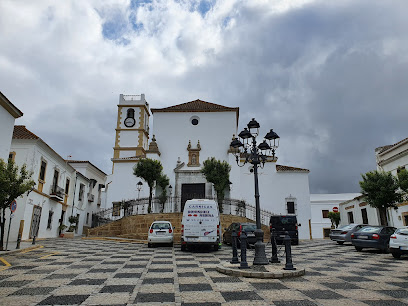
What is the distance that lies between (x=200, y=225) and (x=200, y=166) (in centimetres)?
1383

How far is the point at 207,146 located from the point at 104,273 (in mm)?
21314

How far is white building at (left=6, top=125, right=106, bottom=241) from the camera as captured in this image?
18.9m

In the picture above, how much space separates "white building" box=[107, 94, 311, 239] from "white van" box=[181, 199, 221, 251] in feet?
39.1

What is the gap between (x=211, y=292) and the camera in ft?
17.5

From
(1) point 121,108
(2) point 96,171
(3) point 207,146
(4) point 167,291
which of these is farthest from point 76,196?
(4) point 167,291

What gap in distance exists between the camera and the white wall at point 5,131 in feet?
48.6

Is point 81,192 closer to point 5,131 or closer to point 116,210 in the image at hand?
point 116,210

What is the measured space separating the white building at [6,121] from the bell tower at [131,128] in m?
22.1

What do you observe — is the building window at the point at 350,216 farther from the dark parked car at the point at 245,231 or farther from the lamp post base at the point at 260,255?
the lamp post base at the point at 260,255

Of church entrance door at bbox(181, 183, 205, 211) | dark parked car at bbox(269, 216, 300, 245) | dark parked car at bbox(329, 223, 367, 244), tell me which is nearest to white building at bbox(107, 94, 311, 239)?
church entrance door at bbox(181, 183, 205, 211)

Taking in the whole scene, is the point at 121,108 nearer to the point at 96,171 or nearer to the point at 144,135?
the point at 144,135

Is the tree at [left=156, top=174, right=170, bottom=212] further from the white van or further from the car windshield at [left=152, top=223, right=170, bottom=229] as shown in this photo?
the white van

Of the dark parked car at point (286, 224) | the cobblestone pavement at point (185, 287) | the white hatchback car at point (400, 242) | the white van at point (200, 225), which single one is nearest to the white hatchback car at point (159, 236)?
the white van at point (200, 225)

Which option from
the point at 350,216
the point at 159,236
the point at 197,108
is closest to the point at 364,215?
the point at 350,216
